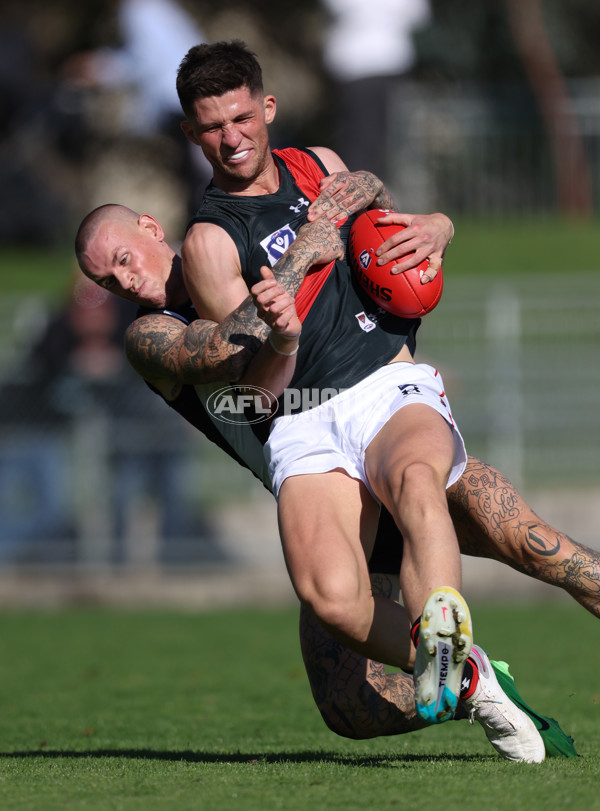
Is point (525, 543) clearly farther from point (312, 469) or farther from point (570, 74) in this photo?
point (570, 74)

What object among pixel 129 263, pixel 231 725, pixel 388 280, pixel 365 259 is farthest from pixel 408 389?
pixel 231 725

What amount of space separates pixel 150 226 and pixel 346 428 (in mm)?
1349

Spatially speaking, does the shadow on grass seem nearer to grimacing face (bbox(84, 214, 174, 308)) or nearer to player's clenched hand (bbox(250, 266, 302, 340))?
player's clenched hand (bbox(250, 266, 302, 340))

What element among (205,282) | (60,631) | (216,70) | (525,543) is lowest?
(60,631)

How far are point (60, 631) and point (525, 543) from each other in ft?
23.6

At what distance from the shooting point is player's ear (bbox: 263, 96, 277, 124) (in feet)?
18.2

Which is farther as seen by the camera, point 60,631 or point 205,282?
point 60,631

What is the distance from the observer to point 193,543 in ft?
43.1

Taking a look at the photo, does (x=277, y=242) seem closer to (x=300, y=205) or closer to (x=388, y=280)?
(x=300, y=205)

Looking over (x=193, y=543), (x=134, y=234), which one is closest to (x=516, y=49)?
(x=193, y=543)

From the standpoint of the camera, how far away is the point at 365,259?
5.39 metres

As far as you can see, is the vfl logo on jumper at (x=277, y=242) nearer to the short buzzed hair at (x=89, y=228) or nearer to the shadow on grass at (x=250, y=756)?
the short buzzed hair at (x=89, y=228)

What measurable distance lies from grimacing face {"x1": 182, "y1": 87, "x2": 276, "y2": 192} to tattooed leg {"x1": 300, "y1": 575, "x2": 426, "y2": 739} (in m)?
1.82

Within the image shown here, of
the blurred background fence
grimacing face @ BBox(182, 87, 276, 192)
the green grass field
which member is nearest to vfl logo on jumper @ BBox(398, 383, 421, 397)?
grimacing face @ BBox(182, 87, 276, 192)
